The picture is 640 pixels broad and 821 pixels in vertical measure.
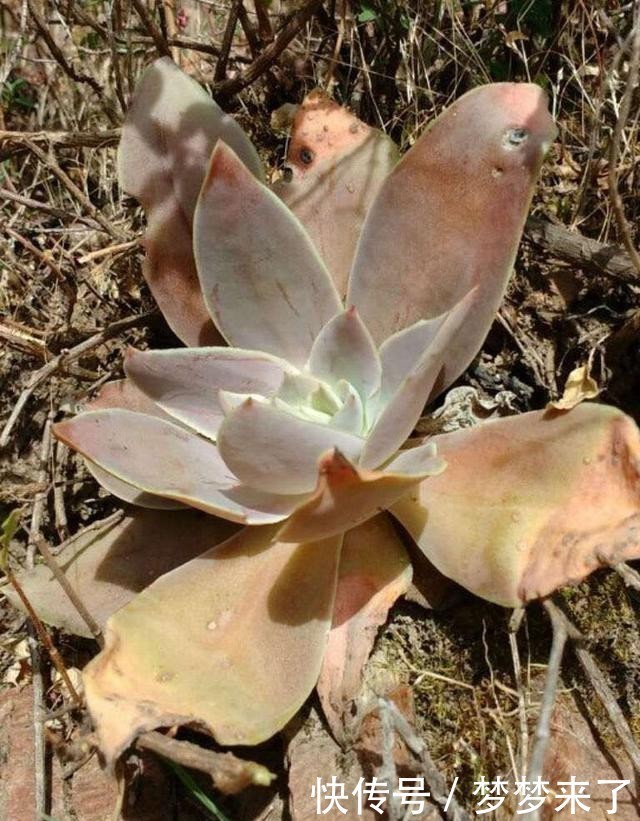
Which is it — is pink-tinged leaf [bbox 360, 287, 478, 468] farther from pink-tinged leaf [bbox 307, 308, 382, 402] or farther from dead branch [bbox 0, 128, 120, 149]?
dead branch [bbox 0, 128, 120, 149]

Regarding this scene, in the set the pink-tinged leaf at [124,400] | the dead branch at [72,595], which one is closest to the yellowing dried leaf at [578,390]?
the pink-tinged leaf at [124,400]

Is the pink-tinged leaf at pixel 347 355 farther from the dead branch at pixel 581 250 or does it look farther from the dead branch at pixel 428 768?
the dead branch at pixel 428 768

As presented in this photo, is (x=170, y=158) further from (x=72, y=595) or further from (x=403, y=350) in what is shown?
(x=72, y=595)

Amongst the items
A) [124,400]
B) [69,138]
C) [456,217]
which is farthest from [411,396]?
[69,138]

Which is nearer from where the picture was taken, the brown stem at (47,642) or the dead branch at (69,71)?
the brown stem at (47,642)

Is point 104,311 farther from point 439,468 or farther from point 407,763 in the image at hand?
point 407,763

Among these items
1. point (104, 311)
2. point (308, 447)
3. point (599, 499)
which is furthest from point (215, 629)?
point (104, 311)
